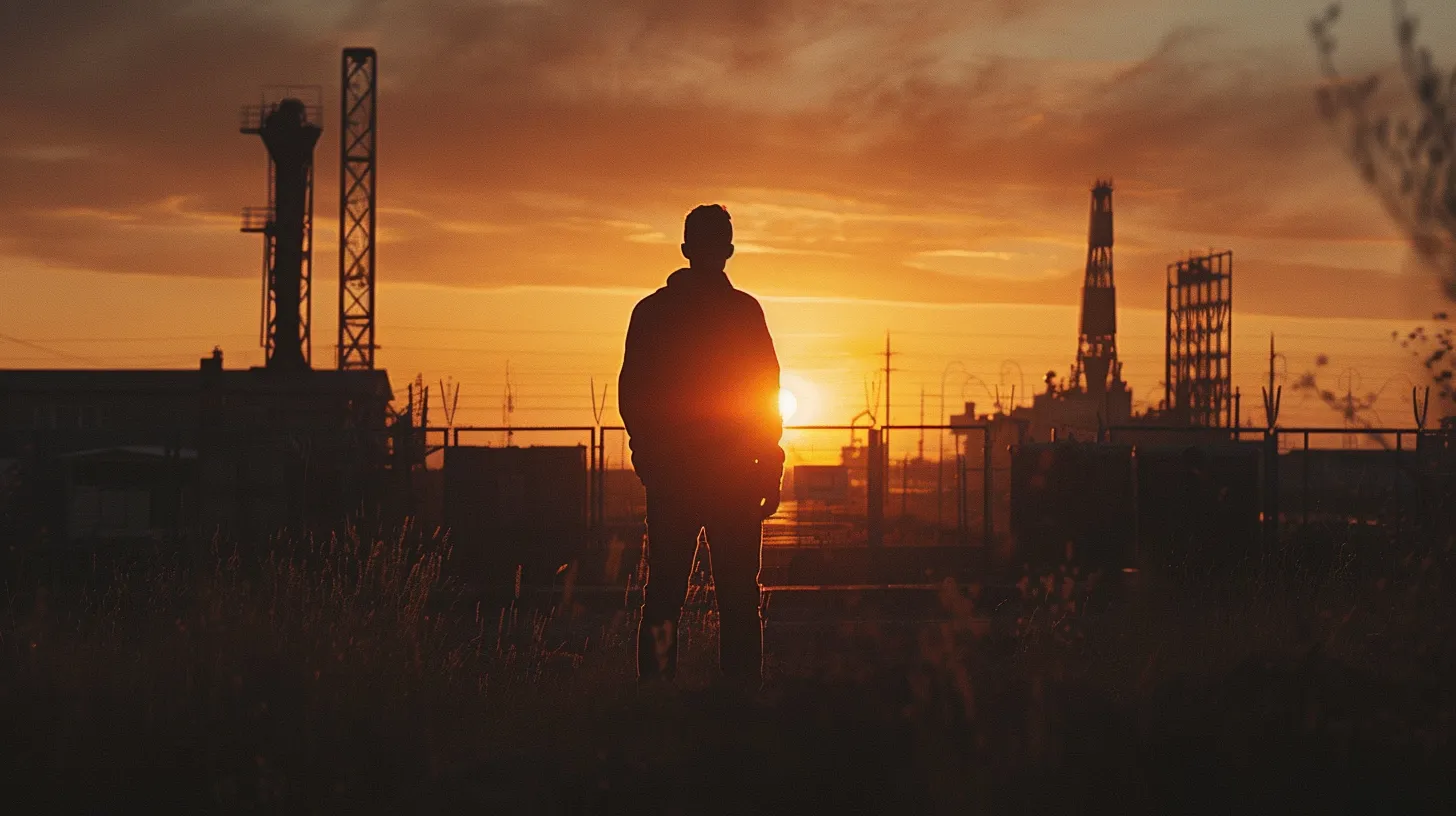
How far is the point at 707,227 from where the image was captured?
21.5 ft

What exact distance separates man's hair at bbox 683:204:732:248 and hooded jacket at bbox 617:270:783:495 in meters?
0.20

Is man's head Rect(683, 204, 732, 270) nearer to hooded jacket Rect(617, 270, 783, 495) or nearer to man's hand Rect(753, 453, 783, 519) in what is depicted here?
hooded jacket Rect(617, 270, 783, 495)

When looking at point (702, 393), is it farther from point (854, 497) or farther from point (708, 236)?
point (854, 497)

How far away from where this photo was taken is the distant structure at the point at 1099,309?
88562 mm

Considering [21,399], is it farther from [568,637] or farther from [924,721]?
[924,721]

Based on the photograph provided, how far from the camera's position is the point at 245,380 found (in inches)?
1896

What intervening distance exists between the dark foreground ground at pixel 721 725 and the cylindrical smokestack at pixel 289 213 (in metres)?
50.9

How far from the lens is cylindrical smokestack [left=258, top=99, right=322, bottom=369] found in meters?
56.4

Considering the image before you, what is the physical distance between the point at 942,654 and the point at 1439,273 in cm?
239

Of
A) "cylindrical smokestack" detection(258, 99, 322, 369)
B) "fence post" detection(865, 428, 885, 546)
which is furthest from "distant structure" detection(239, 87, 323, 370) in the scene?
"fence post" detection(865, 428, 885, 546)

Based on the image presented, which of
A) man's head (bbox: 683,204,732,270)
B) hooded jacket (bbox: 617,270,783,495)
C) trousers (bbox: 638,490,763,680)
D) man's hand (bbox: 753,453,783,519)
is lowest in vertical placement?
trousers (bbox: 638,490,763,680)

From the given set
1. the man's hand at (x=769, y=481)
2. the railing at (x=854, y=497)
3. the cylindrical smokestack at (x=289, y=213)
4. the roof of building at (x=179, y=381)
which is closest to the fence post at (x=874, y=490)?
the railing at (x=854, y=497)

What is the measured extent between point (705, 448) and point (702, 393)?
0.78 feet

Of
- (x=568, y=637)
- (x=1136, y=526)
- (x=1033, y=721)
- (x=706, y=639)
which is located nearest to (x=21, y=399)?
(x=1136, y=526)
